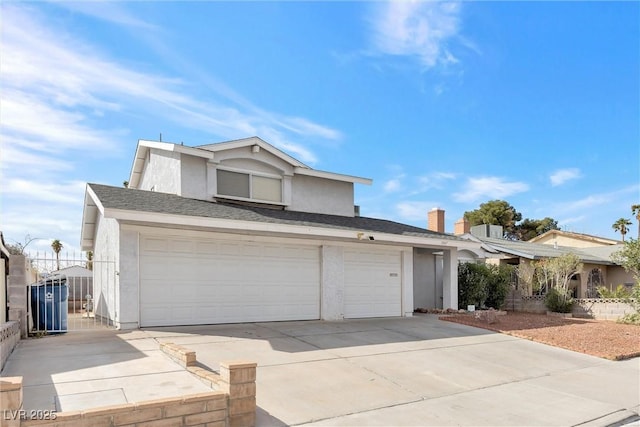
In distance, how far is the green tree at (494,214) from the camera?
47.5 metres

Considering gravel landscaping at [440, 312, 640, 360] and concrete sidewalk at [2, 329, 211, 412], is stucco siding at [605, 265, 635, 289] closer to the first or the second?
gravel landscaping at [440, 312, 640, 360]

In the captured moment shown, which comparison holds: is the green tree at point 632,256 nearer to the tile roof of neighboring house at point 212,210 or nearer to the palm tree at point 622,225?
the tile roof of neighboring house at point 212,210

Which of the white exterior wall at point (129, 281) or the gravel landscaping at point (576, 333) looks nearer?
the white exterior wall at point (129, 281)

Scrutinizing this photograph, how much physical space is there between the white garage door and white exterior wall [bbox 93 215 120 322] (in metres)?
0.87

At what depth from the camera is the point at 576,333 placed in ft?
44.9

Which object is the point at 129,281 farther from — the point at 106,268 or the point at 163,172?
the point at 163,172

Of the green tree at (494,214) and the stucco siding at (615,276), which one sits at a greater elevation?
the green tree at (494,214)

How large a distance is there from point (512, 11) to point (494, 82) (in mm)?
5323

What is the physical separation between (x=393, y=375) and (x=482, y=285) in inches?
511

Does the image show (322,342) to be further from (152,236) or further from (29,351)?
(29,351)

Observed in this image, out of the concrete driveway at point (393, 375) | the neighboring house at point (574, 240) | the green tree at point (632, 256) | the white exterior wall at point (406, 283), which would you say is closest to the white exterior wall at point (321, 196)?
the white exterior wall at point (406, 283)

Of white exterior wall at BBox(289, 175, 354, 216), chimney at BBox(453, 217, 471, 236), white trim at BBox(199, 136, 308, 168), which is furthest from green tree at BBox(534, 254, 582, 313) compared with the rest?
white trim at BBox(199, 136, 308, 168)

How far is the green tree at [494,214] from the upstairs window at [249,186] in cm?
3666

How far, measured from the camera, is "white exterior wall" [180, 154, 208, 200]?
44.7ft
